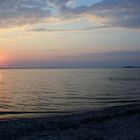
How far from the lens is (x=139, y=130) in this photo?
1886cm

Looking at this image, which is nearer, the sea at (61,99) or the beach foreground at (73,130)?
the beach foreground at (73,130)

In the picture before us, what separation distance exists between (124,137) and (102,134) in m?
1.54

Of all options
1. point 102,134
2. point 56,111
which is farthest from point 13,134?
point 56,111

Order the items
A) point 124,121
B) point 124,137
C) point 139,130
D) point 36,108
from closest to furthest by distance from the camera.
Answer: point 124,137 < point 139,130 < point 124,121 < point 36,108

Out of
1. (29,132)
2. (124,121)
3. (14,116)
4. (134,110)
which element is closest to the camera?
(29,132)

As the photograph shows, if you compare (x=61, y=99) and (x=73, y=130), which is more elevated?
(x=73, y=130)

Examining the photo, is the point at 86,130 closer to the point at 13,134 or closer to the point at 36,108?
the point at 13,134

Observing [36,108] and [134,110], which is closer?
[134,110]

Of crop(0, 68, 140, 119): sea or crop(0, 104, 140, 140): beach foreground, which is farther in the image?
crop(0, 68, 140, 119): sea

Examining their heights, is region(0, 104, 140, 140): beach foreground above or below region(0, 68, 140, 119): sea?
above

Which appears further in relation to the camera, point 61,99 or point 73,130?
point 61,99

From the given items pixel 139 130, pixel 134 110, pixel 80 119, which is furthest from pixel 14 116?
pixel 139 130

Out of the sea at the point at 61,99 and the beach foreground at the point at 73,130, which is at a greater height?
the beach foreground at the point at 73,130

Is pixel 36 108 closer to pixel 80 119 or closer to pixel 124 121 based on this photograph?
pixel 80 119
